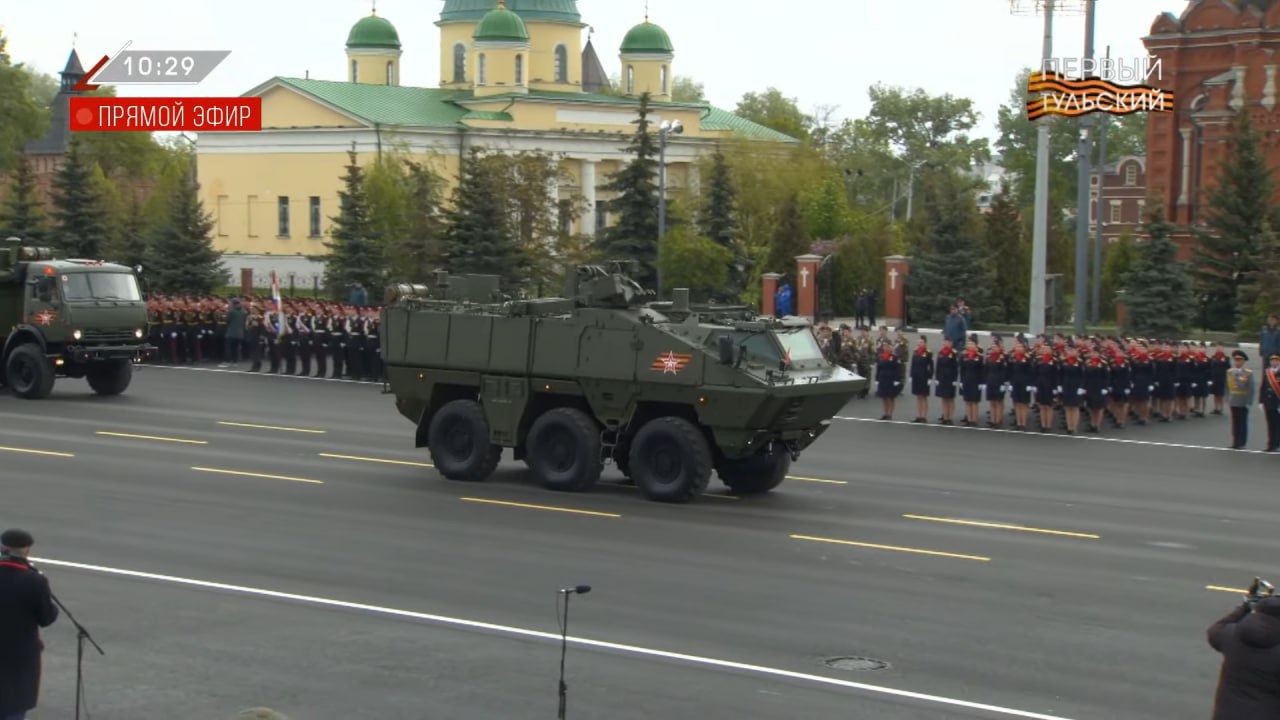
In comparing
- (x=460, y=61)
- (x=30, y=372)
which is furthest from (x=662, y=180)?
(x=460, y=61)

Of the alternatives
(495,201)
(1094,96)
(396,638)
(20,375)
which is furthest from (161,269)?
(396,638)

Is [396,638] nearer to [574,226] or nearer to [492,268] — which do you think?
[492,268]

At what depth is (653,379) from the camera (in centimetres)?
1952

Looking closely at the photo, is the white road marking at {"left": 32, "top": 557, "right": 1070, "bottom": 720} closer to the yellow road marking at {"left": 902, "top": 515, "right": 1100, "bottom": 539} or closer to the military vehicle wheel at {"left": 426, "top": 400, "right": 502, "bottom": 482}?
the military vehicle wheel at {"left": 426, "top": 400, "right": 502, "bottom": 482}

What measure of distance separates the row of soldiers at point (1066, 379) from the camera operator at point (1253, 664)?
1911 centimetres

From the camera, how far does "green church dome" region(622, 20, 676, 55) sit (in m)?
83.2

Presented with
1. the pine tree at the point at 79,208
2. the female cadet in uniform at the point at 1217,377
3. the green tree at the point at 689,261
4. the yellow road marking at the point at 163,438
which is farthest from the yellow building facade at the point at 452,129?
the yellow road marking at the point at 163,438

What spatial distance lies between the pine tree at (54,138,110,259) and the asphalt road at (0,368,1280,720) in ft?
91.4

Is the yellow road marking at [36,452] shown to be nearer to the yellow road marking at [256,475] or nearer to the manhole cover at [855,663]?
the yellow road marking at [256,475]

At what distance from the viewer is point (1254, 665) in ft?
27.5

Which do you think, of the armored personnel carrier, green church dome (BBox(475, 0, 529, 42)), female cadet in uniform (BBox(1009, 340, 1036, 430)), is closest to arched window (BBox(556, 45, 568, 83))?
green church dome (BBox(475, 0, 529, 42))

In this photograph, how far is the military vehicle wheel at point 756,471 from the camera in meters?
20.0

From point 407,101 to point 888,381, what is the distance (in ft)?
177

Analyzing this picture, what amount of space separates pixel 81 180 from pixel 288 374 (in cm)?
1851
